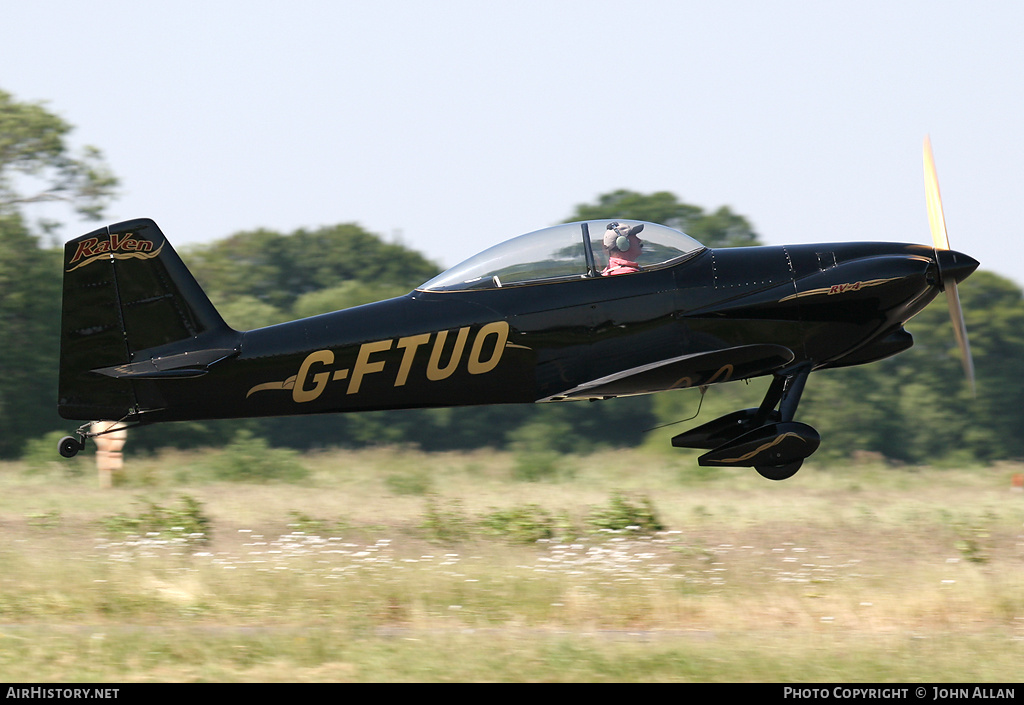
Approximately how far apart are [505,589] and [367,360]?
2.37 metres

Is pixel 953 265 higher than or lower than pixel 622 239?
lower

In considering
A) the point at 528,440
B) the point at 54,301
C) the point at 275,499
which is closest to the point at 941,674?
the point at 275,499

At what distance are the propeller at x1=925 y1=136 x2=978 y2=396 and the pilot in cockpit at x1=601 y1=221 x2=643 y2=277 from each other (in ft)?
9.16

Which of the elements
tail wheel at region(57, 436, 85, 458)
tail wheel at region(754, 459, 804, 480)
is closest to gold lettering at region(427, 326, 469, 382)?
tail wheel at region(754, 459, 804, 480)

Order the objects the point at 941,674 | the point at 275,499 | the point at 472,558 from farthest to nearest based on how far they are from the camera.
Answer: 1. the point at 275,499
2. the point at 472,558
3. the point at 941,674

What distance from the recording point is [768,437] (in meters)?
8.98

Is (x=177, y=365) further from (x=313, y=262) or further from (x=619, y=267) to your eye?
(x=313, y=262)

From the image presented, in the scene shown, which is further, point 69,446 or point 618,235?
point 618,235

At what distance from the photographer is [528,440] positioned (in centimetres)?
3794

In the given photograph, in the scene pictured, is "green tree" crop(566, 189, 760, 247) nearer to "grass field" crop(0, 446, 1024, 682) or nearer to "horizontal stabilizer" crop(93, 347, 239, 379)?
"grass field" crop(0, 446, 1024, 682)

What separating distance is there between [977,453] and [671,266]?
32512 mm

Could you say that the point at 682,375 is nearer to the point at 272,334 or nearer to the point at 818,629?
the point at 818,629

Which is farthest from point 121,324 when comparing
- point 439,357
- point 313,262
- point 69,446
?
point 313,262

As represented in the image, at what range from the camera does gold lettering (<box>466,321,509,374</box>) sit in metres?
9.12
